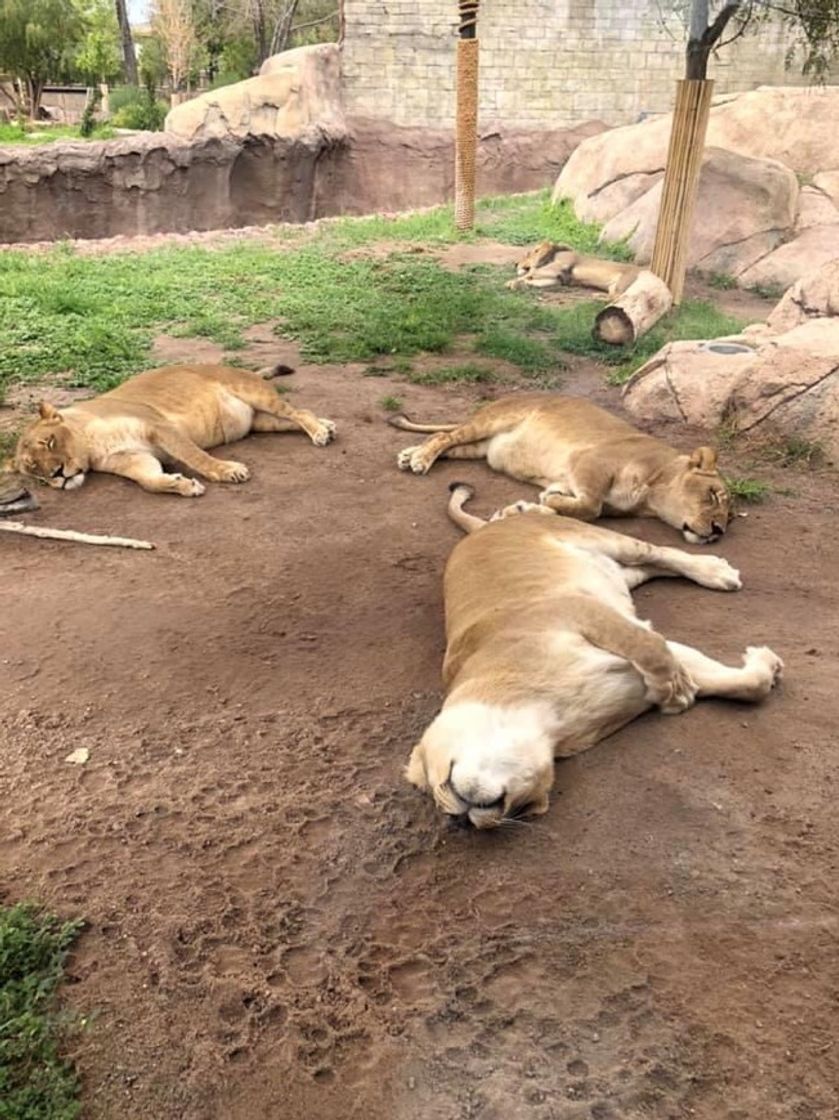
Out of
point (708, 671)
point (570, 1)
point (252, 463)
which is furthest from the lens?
point (570, 1)

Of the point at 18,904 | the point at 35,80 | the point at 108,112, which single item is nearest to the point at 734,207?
the point at 18,904

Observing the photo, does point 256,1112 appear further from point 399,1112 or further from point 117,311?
point 117,311

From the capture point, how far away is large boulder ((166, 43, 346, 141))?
2297 cm

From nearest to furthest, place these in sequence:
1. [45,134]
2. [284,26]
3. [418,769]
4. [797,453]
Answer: [418,769] < [797,453] < [45,134] < [284,26]

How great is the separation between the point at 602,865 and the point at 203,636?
8.25 feet

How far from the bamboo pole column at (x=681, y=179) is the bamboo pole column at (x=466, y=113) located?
6.39 m

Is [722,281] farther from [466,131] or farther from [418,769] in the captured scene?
[418,769]

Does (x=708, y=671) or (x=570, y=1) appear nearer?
(x=708, y=671)

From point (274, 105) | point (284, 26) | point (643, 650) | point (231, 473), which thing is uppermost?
point (284, 26)

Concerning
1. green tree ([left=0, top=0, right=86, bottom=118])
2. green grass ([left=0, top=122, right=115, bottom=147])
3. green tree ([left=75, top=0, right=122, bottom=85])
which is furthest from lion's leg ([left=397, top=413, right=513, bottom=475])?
green tree ([left=75, top=0, right=122, bottom=85])

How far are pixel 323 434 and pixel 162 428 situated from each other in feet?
4.21

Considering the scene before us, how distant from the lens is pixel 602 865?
3271mm

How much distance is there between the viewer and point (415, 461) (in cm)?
736

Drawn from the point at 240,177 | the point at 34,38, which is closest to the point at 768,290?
the point at 240,177
